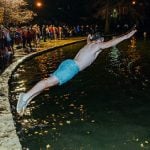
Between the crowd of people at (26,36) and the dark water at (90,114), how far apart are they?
634 cm

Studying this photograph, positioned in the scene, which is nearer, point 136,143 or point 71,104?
point 136,143

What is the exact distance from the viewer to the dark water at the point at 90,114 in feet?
28.7

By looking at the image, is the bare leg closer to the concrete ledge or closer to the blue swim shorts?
the blue swim shorts

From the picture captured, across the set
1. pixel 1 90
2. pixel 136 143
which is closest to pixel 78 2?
pixel 1 90

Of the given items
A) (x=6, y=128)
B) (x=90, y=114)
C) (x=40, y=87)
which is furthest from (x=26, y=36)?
(x=40, y=87)

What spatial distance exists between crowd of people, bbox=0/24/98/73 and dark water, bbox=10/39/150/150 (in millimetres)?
6336

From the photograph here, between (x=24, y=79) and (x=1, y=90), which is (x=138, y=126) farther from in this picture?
(x=24, y=79)

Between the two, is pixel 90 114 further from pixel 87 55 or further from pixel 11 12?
pixel 11 12

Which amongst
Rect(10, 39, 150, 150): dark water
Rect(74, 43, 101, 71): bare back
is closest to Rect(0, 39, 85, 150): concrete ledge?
Rect(10, 39, 150, 150): dark water

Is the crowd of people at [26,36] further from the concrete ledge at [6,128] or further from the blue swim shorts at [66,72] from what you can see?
the blue swim shorts at [66,72]

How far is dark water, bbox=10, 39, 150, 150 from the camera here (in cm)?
875

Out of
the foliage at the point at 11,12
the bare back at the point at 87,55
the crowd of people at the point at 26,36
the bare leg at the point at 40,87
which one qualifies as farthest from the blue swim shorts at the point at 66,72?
the foliage at the point at 11,12

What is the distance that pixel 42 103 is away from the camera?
12922mm

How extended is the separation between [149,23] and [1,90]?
7095cm
